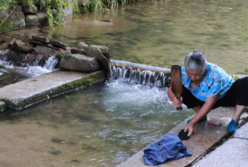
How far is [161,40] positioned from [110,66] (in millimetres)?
3086

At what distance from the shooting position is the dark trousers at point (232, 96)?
3.85 metres

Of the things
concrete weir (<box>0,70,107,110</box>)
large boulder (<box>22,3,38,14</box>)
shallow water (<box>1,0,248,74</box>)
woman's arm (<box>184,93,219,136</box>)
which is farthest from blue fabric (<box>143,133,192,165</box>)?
large boulder (<box>22,3,38,14</box>)

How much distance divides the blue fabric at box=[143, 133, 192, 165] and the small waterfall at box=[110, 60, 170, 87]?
3659 millimetres

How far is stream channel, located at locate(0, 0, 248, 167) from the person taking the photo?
4.33m

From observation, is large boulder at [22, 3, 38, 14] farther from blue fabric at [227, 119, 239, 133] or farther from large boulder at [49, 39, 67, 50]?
blue fabric at [227, 119, 239, 133]

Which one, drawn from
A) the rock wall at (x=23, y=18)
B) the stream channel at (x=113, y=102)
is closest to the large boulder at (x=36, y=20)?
the rock wall at (x=23, y=18)

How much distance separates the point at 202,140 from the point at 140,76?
3.62 meters

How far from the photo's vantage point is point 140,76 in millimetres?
7293

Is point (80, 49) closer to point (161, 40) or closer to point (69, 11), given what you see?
point (161, 40)

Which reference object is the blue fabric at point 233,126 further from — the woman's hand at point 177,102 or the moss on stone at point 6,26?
the moss on stone at point 6,26

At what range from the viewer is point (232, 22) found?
1290 cm

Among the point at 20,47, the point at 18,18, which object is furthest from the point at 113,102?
the point at 18,18

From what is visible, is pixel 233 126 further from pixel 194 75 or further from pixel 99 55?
pixel 99 55

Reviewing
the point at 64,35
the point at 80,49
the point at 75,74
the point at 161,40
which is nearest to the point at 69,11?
the point at 64,35
